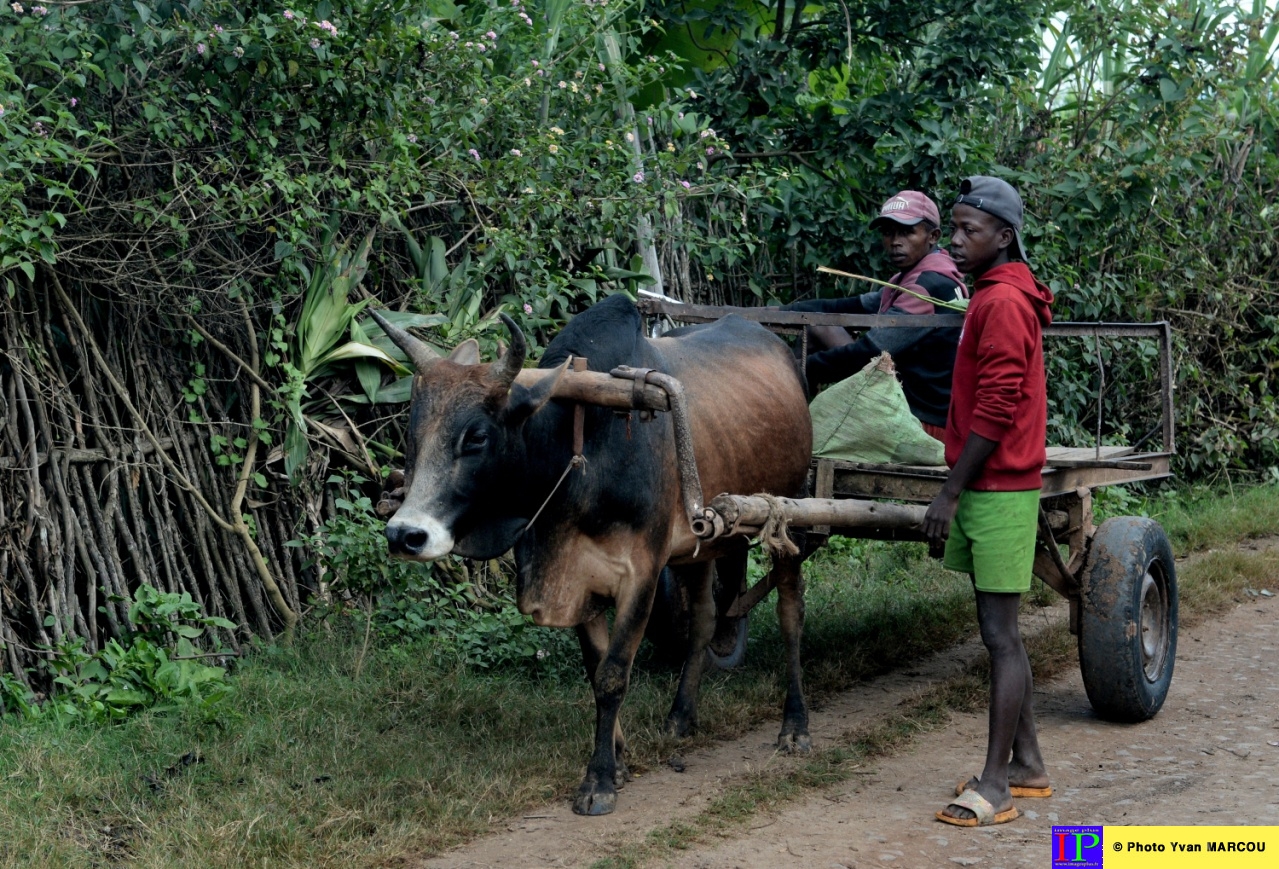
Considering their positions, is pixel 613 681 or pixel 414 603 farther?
pixel 414 603

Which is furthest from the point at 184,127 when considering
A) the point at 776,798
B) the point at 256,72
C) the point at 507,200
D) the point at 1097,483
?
the point at 1097,483

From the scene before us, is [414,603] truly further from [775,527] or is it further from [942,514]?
[942,514]

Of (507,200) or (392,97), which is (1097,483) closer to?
(507,200)

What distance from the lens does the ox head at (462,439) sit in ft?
13.1

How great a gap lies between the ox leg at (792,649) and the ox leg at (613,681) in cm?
85

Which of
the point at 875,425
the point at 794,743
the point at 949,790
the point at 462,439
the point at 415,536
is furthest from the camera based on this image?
the point at 875,425

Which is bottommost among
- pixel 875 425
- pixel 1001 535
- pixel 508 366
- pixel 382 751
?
pixel 382 751

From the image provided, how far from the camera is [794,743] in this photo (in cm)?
502

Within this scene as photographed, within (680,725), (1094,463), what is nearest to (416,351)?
(680,725)

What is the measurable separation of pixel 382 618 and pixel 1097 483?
3.11m

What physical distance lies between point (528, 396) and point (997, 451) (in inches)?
58.3

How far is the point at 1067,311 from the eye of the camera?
29.6ft

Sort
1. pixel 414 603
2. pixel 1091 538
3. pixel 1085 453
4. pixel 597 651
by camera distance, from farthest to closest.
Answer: pixel 414 603 < pixel 1085 453 < pixel 1091 538 < pixel 597 651

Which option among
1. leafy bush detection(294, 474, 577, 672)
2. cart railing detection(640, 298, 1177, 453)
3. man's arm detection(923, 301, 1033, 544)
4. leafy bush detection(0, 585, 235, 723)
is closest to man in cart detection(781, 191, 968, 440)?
cart railing detection(640, 298, 1177, 453)
